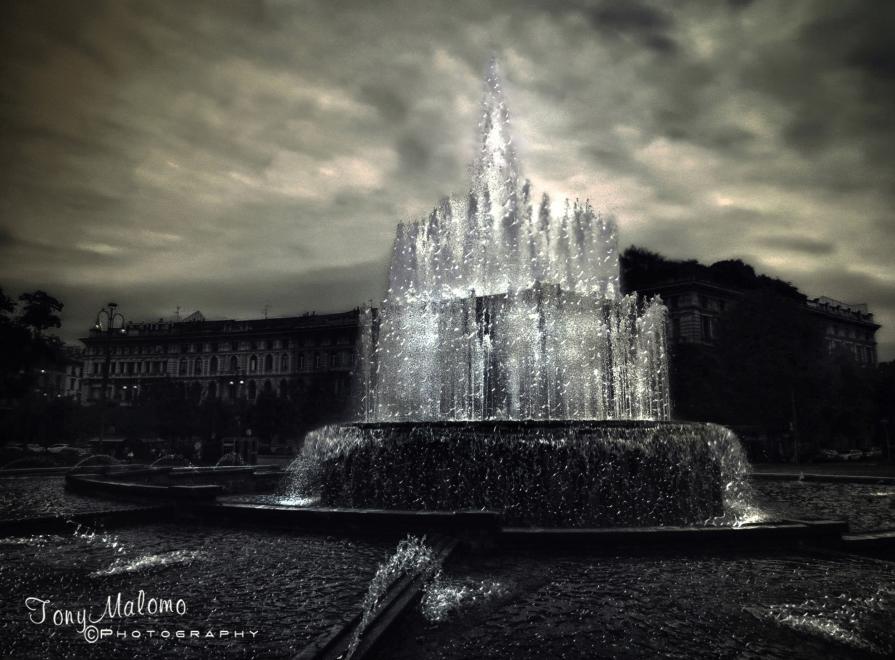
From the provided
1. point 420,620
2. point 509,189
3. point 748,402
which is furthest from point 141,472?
point 748,402

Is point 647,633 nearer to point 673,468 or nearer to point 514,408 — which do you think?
point 673,468

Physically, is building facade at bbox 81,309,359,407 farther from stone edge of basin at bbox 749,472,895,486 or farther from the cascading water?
stone edge of basin at bbox 749,472,895,486

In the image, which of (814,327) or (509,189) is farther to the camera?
(814,327)

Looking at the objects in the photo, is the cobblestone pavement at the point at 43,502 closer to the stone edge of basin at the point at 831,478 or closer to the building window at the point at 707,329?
the stone edge of basin at the point at 831,478

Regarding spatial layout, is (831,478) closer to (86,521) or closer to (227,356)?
(86,521)

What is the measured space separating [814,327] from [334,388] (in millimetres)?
41952

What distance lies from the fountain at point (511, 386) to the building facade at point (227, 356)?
49.7m

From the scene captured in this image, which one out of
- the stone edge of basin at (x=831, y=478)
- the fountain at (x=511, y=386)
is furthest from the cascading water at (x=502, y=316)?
the stone edge of basin at (x=831, y=478)

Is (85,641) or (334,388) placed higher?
(334,388)

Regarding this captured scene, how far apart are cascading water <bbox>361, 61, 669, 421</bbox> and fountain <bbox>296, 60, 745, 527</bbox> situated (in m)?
0.05

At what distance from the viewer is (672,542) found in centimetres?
820

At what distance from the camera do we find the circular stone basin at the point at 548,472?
35.7 ft
